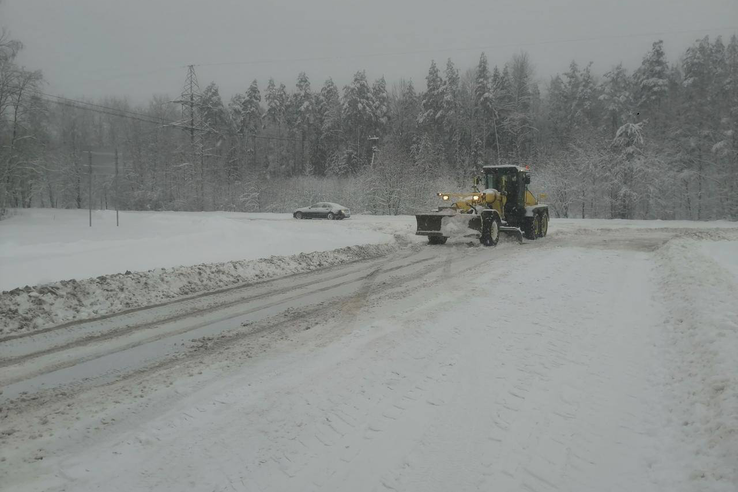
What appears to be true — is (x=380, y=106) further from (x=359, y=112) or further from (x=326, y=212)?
(x=326, y=212)

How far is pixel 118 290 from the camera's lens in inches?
336

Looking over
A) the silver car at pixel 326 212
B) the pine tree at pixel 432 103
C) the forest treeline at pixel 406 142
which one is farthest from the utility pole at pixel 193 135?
the pine tree at pixel 432 103

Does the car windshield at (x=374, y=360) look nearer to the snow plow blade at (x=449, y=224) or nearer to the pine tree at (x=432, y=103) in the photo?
the snow plow blade at (x=449, y=224)

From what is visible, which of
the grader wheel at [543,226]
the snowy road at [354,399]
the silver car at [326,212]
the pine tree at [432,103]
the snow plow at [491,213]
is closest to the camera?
the snowy road at [354,399]

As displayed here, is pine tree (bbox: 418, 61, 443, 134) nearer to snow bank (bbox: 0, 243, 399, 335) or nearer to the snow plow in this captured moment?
the snow plow

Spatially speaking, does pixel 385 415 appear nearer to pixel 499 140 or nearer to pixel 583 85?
pixel 499 140

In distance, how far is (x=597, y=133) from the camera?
42.1 metres

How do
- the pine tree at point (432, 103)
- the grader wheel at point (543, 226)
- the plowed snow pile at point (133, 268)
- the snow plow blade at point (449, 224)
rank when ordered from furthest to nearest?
1. the pine tree at point (432, 103)
2. the grader wheel at point (543, 226)
3. the snow plow blade at point (449, 224)
4. the plowed snow pile at point (133, 268)

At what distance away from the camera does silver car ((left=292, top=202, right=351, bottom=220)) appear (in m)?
37.2

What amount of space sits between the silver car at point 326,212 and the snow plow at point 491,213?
57.5 feet

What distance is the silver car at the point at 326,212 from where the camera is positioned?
37.2 meters

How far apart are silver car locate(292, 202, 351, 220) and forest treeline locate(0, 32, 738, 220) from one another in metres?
8.01

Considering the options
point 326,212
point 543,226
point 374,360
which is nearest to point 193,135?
point 326,212

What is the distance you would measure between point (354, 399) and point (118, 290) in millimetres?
6314
